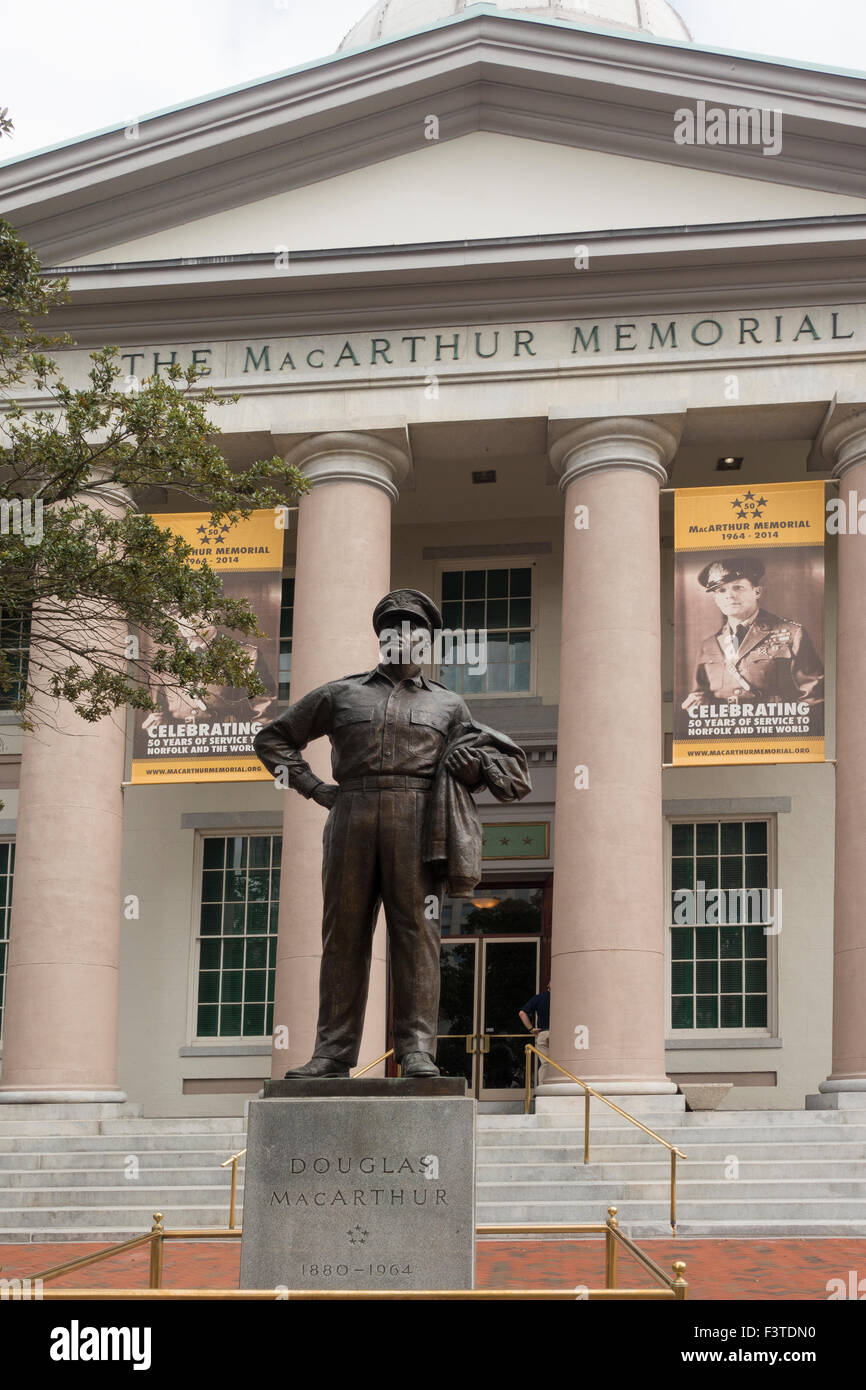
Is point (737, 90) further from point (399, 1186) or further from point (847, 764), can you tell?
point (399, 1186)

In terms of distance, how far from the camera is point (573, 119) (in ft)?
71.1

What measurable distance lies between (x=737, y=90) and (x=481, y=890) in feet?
40.0

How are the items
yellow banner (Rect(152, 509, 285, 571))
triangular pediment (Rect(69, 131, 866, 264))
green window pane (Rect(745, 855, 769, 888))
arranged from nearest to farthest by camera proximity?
yellow banner (Rect(152, 509, 285, 571)) → triangular pediment (Rect(69, 131, 866, 264)) → green window pane (Rect(745, 855, 769, 888))

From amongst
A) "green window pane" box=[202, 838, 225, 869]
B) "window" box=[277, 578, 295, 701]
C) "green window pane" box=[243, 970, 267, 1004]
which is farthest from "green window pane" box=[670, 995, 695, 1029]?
"window" box=[277, 578, 295, 701]

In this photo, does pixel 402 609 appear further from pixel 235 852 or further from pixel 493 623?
pixel 235 852

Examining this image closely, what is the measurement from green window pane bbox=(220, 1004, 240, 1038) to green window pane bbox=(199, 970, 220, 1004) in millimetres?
240

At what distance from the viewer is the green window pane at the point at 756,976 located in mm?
22875

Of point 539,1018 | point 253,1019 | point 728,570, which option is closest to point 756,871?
point 539,1018

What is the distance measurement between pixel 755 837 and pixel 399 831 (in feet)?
53.1

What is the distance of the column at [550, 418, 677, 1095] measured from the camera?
18.3 metres

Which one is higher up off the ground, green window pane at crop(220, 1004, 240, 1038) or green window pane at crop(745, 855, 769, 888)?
green window pane at crop(745, 855, 769, 888)

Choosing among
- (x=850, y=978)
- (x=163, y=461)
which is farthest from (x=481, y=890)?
(x=163, y=461)

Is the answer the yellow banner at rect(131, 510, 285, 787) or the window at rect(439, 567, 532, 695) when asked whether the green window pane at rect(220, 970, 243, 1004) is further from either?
the window at rect(439, 567, 532, 695)

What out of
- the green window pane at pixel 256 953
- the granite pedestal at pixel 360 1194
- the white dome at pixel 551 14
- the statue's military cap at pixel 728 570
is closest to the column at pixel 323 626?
the statue's military cap at pixel 728 570
